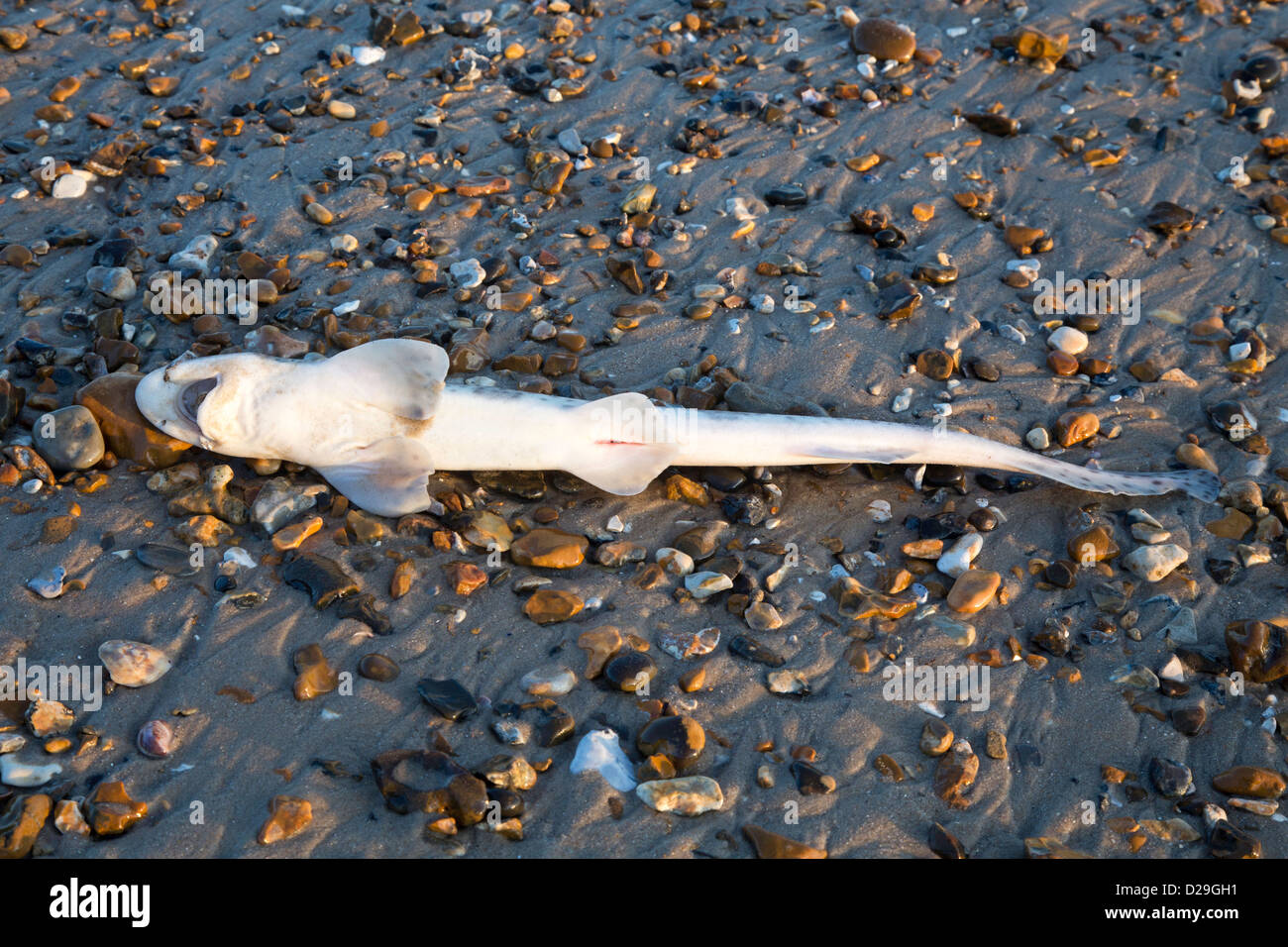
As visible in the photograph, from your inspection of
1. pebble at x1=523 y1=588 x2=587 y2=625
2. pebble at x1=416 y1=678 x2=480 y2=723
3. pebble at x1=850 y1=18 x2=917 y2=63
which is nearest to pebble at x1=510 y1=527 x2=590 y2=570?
pebble at x1=523 y1=588 x2=587 y2=625

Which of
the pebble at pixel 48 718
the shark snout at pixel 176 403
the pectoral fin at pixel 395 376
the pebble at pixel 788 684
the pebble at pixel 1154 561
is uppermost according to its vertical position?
the pectoral fin at pixel 395 376

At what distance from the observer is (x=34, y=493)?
4.89m

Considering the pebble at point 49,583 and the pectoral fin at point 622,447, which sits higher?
the pectoral fin at point 622,447

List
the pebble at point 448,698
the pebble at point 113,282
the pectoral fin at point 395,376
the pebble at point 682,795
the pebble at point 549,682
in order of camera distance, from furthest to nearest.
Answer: the pebble at point 113,282
the pectoral fin at point 395,376
the pebble at point 549,682
the pebble at point 448,698
the pebble at point 682,795

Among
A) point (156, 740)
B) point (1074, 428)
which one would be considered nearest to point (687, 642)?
point (156, 740)

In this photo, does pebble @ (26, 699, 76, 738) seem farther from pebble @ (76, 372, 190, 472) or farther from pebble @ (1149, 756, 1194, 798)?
pebble @ (1149, 756, 1194, 798)

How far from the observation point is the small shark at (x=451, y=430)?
511 cm

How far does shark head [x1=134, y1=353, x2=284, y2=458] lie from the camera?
16.5ft

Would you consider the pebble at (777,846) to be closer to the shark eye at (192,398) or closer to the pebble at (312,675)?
the pebble at (312,675)

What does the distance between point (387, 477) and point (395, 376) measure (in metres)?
0.56

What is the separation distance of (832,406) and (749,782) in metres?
2.57

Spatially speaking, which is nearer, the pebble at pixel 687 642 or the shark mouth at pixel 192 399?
the pebble at pixel 687 642

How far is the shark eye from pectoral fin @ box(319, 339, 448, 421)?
63 cm

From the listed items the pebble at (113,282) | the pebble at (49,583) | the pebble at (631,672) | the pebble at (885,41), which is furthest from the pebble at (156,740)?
the pebble at (885,41)
